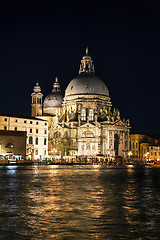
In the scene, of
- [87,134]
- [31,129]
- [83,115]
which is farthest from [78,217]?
[83,115]

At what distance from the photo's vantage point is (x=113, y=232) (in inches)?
470

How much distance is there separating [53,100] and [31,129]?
33.0 metres

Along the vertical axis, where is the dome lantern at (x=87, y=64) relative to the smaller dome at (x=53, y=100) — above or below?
above

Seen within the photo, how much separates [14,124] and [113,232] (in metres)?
88.9

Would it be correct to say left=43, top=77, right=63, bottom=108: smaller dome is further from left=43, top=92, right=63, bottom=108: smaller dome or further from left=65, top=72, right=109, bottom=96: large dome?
left=65, top=72, right=109, bottom=96: large dome

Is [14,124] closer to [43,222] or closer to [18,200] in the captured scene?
[18,200]

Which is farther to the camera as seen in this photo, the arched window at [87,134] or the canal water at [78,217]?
the arched window at [87,134]

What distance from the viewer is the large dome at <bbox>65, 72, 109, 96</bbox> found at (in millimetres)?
119312

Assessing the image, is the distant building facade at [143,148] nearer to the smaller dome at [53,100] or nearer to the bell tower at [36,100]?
the smaller dome at [53,100]

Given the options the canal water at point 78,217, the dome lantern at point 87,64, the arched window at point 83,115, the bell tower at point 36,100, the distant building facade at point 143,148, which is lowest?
the canal water at point 78,217

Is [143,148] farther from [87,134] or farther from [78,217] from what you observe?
[78,217]

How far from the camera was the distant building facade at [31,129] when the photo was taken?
320ft

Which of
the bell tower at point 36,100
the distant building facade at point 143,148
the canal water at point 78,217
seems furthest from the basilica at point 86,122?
the canal water at point 78,217

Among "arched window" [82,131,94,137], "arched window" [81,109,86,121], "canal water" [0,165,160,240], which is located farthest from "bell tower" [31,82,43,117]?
"canal water" [0,165,160,240]
